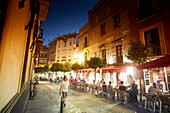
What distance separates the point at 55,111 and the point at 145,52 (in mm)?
7807

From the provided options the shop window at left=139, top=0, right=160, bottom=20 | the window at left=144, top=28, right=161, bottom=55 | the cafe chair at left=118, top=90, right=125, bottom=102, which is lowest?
the cafe chair at left=118, top=90, right=125, bottom=102

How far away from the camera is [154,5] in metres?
10.6

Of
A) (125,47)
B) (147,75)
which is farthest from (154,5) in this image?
(147,75)

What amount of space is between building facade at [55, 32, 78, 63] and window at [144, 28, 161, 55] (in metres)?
22.3

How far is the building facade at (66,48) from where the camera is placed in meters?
32.4

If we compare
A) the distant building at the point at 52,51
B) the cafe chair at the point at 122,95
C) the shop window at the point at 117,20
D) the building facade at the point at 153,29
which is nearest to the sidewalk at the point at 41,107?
the cafe chair at the point at 122,95

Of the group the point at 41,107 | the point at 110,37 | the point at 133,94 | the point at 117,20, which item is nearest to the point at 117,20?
the point at 117,20

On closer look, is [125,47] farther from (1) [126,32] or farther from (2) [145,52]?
(2) [145,52]

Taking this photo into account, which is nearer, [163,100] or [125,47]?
[163,100]

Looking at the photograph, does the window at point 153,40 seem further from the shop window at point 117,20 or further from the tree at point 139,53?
the shop window at point 117,20

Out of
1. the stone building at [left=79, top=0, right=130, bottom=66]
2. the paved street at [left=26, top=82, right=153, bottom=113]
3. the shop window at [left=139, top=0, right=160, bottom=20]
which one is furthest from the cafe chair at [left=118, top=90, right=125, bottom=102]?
the shop window at [left=139, top=0, right=160, bottom=20]

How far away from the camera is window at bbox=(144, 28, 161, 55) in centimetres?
994

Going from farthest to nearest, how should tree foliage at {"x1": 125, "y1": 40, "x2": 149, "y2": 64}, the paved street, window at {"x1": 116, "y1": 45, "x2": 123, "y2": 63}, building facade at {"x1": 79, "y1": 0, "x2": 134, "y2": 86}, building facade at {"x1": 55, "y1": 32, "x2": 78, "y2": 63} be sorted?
building facade at {"x1": 55, "y1": 32, "x2": 78, "y2": 63} → window at {"x1": 116, "y1": 45, "x2": 123, "y2": 63} → building facade at {"x1": 79, "y1": 0, "x2": 134, "y2": 86} → tree foliage at {"x1": 125, "y1": 40, "x2": 149, "y2": 64} → the paved street

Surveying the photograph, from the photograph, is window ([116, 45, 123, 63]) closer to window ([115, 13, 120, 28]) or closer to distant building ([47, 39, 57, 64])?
window ([115, 13, 120, 28])
